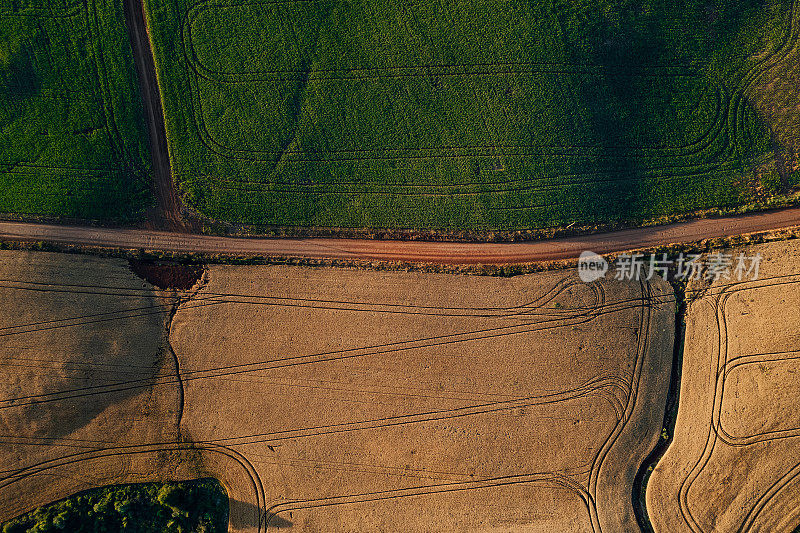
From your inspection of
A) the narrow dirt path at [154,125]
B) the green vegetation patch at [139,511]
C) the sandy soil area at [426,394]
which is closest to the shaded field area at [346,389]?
the sandy soil area at [426,394]

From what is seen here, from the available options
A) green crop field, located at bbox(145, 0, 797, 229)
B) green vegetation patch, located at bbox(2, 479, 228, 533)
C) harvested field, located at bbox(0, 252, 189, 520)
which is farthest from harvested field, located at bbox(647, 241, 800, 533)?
harvested field, located at bbox(0, 252, 189, 520)

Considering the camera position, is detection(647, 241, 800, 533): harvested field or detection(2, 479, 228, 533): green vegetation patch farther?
detection(647, 241, 800, 533): harvested field

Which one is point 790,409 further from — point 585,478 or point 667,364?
point 585,478

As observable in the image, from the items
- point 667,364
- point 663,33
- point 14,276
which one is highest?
point 663,33

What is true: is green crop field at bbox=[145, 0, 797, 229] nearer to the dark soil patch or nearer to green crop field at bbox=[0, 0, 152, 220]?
green crop field at bbox=[0, 0, 152, 220]

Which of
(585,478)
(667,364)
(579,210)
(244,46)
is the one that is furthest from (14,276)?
(667,364)

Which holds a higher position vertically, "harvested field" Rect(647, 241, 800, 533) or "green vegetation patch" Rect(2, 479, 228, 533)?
"harvested field" Rect(647, 241, 800, 533)

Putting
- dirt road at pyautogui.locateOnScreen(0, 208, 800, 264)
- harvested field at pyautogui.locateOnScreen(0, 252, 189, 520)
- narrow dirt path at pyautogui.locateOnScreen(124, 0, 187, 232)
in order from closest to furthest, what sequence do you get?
1. harvested field at pyautogui.locateOnScreen(0, 252, 189, 520)
2. dirt road at pyautogui.locateOnScreen(0, 208, 800, 264)
3. narrow dirt path at pyautogui.locateOnScreen(124, 0, 187, 232)

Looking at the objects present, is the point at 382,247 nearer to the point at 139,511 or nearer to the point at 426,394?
the point at 426,394
